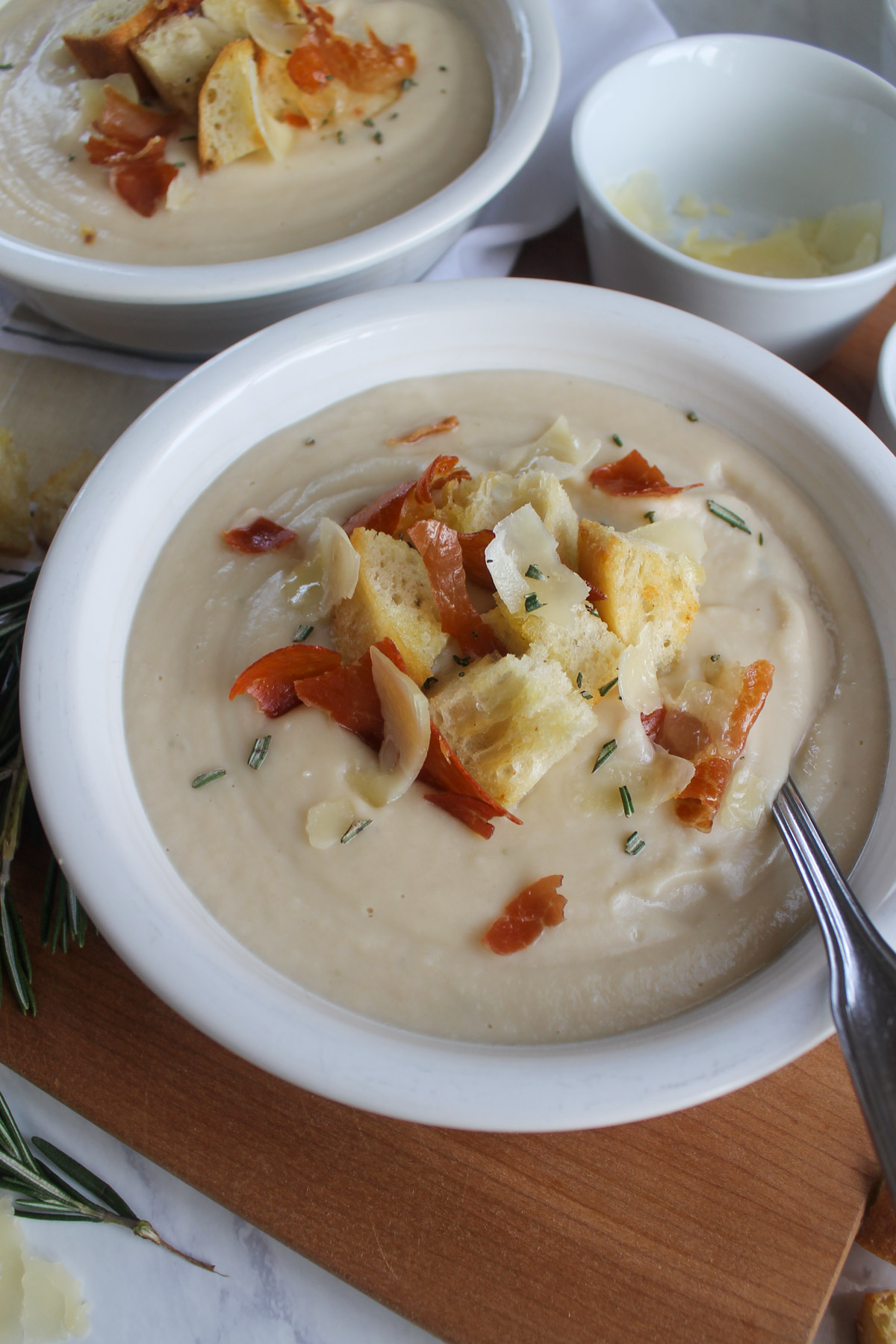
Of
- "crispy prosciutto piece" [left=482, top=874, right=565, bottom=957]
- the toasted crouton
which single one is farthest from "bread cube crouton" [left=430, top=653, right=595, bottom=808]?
the toasted crouton

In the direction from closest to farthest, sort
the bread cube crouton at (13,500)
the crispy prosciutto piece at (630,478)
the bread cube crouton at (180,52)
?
1. the crispy prosciutto piece at (630,478)
2. the bread cube crouton at (13,500)
3. the bread cube crouton at (180,52)

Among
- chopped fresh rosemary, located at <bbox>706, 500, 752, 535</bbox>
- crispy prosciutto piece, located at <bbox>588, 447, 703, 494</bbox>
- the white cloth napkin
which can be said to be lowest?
chopped fresh rosemary, located at <bbox>706, 500, 752, 535</bbox>

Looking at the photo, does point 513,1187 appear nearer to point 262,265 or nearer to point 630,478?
point 630,478

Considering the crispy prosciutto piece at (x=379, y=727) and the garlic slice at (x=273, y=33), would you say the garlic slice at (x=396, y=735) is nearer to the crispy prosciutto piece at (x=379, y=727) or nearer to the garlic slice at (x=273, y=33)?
the crispy prosciutto piece at (x=379, y=727)

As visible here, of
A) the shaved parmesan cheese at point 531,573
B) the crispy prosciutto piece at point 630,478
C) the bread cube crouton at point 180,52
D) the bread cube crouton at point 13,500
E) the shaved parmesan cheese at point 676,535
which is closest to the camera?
the shaved parmesan cheese at point 531,573

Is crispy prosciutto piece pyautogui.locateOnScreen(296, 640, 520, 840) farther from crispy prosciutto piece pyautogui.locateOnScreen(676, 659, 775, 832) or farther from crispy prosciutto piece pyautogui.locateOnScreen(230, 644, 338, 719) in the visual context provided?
crispy prosciutto piece pyautogui.locateOnScreen(676, 659, 775, 832)

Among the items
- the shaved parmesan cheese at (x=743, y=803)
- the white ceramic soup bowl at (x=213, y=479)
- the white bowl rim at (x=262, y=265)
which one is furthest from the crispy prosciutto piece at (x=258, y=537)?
the shaved parmesan cheese at (x=743, y=803)
